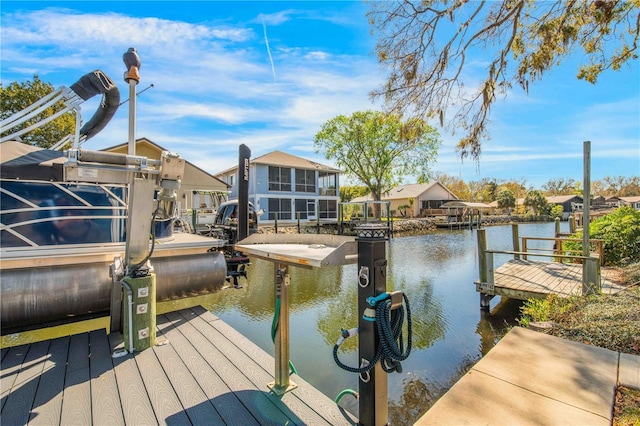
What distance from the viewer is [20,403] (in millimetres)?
2023

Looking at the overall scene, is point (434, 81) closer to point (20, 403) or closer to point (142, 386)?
point (142, 386)

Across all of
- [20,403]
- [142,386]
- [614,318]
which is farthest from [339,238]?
[614,318]

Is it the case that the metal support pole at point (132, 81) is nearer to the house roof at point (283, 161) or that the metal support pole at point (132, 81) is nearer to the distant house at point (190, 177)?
the distant house at point (190, 177)

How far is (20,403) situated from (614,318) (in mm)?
5717

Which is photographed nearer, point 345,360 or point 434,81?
point 345,360

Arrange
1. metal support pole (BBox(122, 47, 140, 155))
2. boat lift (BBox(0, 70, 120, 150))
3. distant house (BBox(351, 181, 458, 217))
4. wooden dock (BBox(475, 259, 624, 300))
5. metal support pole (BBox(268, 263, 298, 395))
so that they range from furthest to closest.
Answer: distant house (BBox(351, 181, 458, 217))
wooden dock (BBox(475, 259, 624, 300))
boat lift (BBox(0, 70, 120, 150))
metal support pole (BBox(122, 47, 140, 155))
metal support pole (BBox(268, 263, 298, 395))

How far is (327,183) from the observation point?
2719cm

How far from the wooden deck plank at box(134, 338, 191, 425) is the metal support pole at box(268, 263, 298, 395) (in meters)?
0.64

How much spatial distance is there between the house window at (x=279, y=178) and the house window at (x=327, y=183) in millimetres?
3561

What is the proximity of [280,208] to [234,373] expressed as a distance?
21.4 metres

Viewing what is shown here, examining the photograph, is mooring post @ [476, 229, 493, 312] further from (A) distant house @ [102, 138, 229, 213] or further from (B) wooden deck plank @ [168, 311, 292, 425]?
(A) distant house @ [102, 138, 229, 213]

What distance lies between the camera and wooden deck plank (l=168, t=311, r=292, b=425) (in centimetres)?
193

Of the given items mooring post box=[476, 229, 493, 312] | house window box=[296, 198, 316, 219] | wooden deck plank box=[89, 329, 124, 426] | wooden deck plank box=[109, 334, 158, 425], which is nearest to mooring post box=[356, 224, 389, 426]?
wooden deck plank box=[109, 334, 158, 425]

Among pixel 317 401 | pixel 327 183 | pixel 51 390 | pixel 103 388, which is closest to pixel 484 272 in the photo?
pixel 317 401
